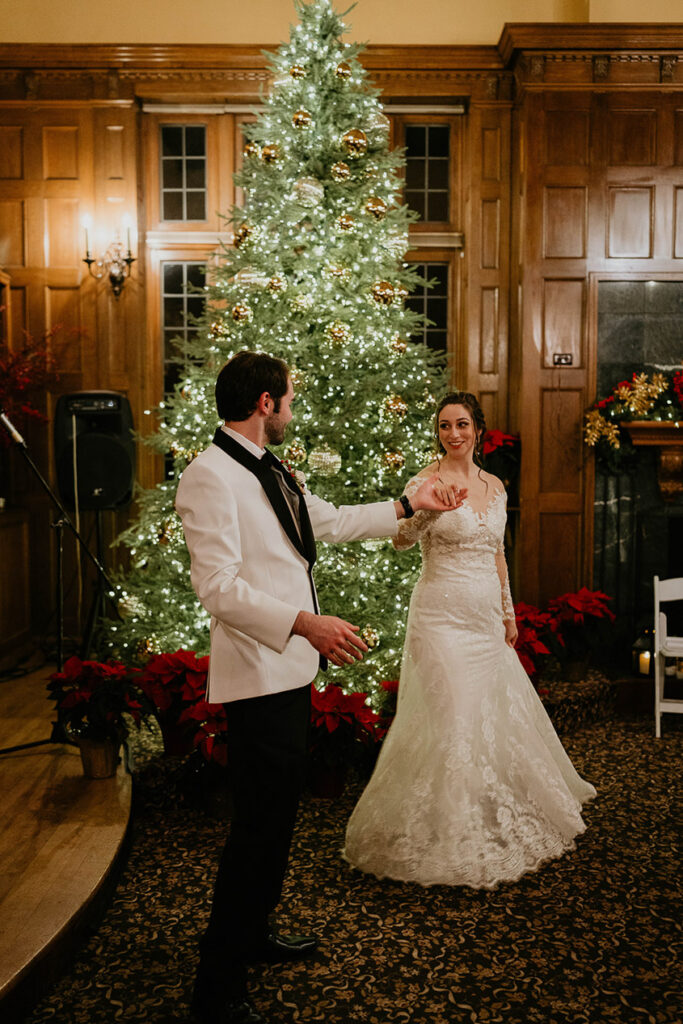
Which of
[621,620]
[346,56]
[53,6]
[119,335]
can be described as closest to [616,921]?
[621,620]

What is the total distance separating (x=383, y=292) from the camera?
4.27m

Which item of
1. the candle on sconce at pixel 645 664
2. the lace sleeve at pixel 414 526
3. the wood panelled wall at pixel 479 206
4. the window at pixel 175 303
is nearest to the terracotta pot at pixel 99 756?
the lace sleeve at pixel 414 526

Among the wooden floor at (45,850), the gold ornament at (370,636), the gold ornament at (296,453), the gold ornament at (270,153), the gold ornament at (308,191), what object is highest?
the gold ornament at (270,153)

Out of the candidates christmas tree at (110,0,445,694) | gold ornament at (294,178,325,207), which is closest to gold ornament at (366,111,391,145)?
christmas tree at (110,0,445,694)

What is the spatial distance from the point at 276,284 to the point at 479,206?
283 centimetres

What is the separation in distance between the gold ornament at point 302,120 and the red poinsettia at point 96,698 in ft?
9.36

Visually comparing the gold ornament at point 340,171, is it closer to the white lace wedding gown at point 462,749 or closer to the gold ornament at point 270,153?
the gold ornament at point 270,153

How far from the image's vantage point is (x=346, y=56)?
14.7 ft

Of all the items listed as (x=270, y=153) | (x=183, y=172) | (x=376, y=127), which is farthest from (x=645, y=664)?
(x=183, y=172)

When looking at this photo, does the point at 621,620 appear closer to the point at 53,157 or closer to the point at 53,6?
the point at 53,157

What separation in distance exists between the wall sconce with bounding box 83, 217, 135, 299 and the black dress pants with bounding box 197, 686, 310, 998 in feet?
16.0

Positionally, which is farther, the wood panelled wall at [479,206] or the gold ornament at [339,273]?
the wood panelled wall at [479,206]

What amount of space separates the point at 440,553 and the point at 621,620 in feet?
10.7

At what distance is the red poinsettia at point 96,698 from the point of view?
3.43 m
